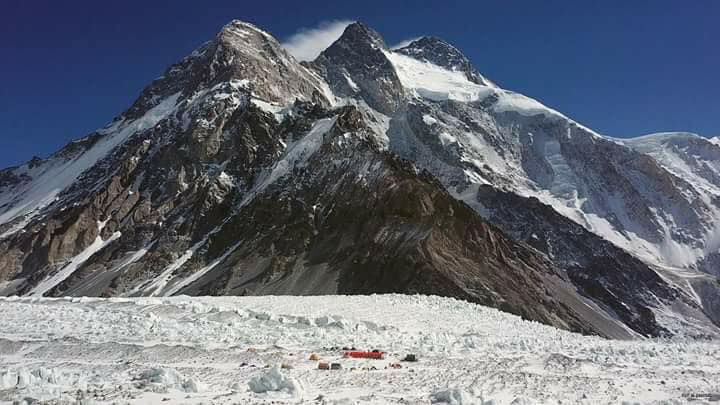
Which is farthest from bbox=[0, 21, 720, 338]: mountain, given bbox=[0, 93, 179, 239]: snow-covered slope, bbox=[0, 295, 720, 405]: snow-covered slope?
bbox=[0, 295, 720, 405]: snow-covered slope

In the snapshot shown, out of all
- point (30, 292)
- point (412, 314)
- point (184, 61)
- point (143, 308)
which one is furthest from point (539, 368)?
point (184, 61)

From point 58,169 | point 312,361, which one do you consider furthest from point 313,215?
point 58,169

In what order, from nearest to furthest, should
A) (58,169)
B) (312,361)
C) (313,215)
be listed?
(312,361)
(313,215)
(58,169)

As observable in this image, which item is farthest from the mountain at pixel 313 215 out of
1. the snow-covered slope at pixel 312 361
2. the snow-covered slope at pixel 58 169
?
the snow-covered slope at pixel 312 361

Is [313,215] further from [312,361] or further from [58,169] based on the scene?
[58,169]

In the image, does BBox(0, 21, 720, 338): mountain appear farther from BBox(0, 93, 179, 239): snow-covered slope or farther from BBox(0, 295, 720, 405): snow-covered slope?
BBox(0, 295, 720, 405): snow-covered slope

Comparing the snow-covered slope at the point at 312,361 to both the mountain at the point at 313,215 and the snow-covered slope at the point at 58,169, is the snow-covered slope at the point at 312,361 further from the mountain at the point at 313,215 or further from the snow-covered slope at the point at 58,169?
the snow-covered slope at the point at 58,169

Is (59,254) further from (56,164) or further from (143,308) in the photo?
(143,308)
